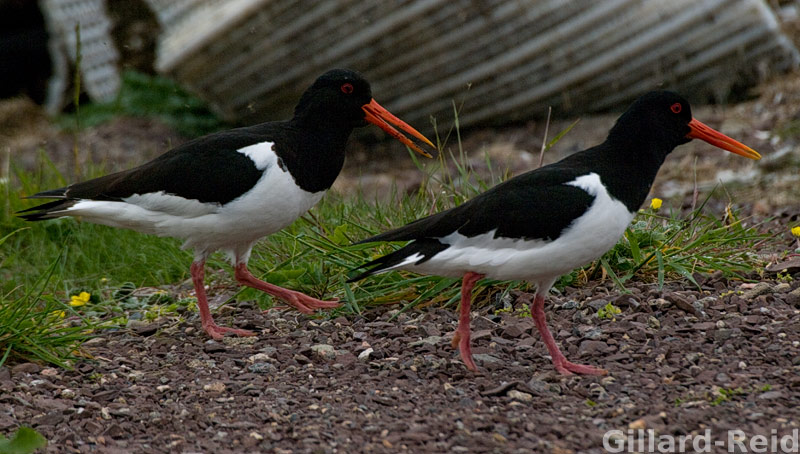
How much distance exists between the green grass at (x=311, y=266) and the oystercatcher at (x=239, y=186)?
0.88 feet

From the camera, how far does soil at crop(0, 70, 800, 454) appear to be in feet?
10.4

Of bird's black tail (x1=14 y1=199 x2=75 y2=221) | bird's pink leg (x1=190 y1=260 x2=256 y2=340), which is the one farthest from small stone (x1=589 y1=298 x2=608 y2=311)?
bird's black tail (x1=14 y1=199 x2=75 y2=221)

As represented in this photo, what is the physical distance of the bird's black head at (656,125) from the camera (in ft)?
12.6

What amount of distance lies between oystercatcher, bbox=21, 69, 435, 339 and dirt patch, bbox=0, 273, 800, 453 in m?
0.37

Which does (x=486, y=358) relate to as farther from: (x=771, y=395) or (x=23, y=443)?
(x=23, y=443)

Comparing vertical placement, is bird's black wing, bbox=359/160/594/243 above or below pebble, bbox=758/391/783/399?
above

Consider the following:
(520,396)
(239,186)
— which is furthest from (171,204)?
(520,396)

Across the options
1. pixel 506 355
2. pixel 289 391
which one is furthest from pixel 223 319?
pixel 506 355

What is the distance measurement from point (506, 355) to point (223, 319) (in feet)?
4.89

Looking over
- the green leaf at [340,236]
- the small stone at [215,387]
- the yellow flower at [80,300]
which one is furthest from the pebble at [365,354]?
the yellow flower at [80,300]

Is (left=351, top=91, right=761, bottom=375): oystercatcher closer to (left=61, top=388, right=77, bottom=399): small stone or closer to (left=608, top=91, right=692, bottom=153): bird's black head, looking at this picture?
(left=608, top=91, right=692, bottom=153): bird's black head

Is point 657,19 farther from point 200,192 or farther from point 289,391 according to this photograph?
point 289,391

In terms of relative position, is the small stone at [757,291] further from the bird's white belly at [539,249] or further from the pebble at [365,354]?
the pebble at [365,354]

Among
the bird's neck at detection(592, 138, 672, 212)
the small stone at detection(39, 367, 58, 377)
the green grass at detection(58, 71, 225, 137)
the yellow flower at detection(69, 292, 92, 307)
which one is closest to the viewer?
the bird's neck at detection(592, 138, 672, 212)
